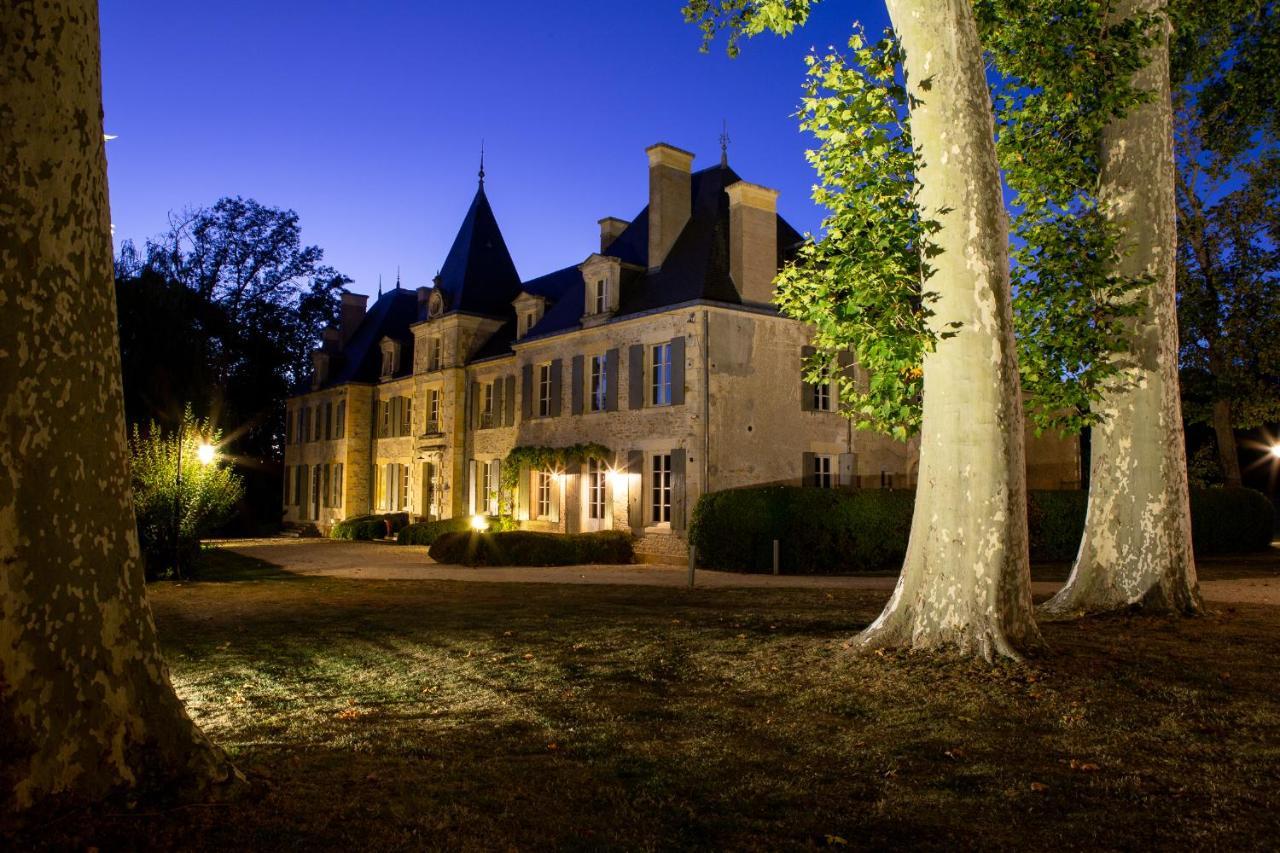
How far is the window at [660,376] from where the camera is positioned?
21.0 meters

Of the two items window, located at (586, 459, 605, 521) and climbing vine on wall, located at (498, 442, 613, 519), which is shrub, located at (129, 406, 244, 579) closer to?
climbing vine on wall, located at (498, 442, 613, 519)

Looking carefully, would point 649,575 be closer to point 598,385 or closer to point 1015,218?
point 598,385

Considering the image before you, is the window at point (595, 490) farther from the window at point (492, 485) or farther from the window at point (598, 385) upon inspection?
the window at point (492, 485)

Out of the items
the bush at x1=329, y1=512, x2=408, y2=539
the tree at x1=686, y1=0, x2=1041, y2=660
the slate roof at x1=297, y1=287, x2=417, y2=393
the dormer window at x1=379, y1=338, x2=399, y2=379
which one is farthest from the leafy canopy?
the slate roof at x1=297, y1=287, x2=417, y2=393

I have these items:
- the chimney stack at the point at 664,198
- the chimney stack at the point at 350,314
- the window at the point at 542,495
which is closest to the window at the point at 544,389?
the window at the point at 542,495

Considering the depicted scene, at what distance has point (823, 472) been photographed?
22.2 metres

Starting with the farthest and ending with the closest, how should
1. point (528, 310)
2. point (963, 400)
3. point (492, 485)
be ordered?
point (492, 485), point (528, 310), point (963, 400)

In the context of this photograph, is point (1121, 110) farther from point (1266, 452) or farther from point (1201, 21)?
point (1266, 452)

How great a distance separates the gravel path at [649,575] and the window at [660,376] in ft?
13.4

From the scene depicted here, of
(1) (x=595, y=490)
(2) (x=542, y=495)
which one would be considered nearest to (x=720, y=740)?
(1) (x=595, y=490)

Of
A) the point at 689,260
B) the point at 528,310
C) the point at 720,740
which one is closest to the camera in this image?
the point at 720,740

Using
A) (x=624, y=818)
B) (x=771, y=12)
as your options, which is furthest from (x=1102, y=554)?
(x=624, y=818)

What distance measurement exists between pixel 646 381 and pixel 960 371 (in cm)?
1503

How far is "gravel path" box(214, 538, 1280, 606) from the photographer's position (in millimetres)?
13195
